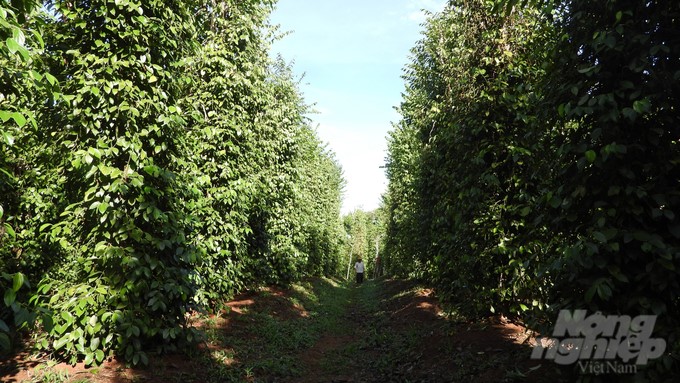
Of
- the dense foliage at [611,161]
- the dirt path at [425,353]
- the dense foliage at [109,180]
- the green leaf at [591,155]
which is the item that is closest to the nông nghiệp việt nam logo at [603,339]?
the dense foliage at [611,161]

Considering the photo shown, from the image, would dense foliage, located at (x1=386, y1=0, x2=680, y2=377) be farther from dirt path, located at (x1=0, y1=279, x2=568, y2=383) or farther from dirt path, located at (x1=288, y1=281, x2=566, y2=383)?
dirt path, located at (x1=0, y1=279, x2=568, y2=383)

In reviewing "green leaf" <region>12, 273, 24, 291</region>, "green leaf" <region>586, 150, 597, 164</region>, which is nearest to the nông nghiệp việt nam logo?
"green leaf" <region>586, 150, 597, 164</region>

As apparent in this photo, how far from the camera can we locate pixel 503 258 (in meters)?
6.34

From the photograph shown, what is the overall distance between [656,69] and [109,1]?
20.1 ft

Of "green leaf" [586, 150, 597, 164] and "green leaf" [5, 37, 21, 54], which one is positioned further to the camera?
"green leaf" [586, 150, 597, 164]

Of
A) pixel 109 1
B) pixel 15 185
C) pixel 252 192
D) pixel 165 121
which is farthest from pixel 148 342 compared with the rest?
pixel 109 1

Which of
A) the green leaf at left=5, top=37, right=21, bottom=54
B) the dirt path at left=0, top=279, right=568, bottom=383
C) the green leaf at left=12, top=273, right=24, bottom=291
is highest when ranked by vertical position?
the green leaf at left=5, top=37, right=21, bottom=54

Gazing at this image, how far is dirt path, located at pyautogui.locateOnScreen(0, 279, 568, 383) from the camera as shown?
464 cm

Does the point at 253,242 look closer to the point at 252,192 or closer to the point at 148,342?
the point at 252,192

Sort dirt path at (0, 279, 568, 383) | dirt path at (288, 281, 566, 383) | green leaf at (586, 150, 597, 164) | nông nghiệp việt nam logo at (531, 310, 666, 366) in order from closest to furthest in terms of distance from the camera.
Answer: nông nghiệp việt nam logo at (531, 310, 666, 366) < green leaf at (586, 150, 597, 164) < dirt path at (0, 279, 568, 383) < dirt path at (288, 281, 566, 383)

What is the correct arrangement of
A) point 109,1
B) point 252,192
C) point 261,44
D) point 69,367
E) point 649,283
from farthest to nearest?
1. point 261,44
2. point 252,192
3. point 109,1
4. point 69,367
5. point 649,283

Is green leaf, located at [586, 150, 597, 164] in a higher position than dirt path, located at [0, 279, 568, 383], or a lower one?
higher

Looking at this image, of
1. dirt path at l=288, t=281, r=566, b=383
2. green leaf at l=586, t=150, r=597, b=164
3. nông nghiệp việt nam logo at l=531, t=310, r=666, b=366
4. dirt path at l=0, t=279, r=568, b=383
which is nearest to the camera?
nông nghiệp việt nam logo at l=531, t=310, r=666, b=366

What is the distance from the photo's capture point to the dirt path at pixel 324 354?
15.2 feet
